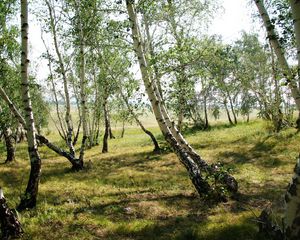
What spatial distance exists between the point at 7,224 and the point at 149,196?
5.28 meters

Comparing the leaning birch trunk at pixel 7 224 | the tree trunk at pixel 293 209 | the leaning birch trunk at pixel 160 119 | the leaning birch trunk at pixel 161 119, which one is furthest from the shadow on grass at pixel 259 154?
the leaning birch trunk at pixel 7 224

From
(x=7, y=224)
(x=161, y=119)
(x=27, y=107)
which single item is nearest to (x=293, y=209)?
(x=161, y=119)

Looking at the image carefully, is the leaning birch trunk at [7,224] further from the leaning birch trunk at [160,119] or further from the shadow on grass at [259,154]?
the shadow on grass at [259,154]

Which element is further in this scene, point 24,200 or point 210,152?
point 210,152

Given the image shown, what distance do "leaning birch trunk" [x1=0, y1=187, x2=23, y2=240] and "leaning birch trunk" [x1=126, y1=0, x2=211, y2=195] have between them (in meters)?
5.34

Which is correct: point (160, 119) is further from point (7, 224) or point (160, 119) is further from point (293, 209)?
point (293, 209)

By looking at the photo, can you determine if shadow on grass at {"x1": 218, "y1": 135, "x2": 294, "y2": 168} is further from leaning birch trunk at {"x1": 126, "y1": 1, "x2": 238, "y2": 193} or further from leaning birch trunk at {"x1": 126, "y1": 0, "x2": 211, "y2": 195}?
Answer: leaning birch trunk at {"x1": 126, "y1": 0, "x2": 211, "y2": 195}

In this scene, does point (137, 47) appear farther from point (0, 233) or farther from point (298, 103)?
point (0, 233)

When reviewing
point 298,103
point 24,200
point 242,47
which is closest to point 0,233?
point 24,200

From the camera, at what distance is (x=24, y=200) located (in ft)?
35.0

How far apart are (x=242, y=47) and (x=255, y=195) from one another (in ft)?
138

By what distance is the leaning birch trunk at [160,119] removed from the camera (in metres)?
10.9

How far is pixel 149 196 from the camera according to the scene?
12.1 meters

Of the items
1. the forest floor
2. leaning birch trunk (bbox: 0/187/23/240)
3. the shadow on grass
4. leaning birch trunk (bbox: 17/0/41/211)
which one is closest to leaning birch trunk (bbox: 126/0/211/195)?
the forest floor
